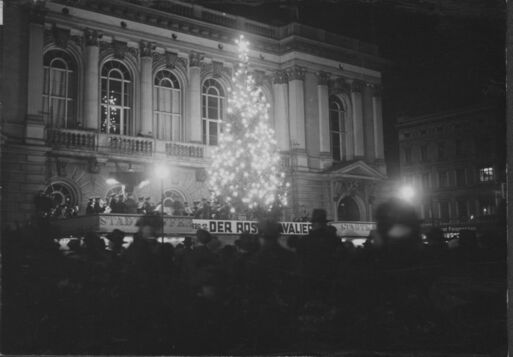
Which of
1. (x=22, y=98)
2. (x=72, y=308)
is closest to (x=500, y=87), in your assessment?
(x=72, y=308)

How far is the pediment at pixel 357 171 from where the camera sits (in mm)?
27047

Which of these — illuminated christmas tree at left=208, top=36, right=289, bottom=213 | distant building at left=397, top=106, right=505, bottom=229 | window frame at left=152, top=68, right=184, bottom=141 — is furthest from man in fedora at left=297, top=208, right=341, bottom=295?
window frame at left=152, top=68, right=184, bottom=141

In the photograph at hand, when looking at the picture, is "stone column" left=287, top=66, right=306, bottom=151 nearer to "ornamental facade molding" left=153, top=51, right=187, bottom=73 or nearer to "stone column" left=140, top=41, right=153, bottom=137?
"ornamental facade molding" left=153, top=51, right=187, bottom=73

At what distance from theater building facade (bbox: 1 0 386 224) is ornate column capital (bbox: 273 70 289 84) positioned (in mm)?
50

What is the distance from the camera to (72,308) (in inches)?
306

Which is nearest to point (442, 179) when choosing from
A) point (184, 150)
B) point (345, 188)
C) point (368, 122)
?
point (345, 188)

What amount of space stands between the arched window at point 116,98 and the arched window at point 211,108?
356 centimetres

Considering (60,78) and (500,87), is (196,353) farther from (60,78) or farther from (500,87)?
(60,78)

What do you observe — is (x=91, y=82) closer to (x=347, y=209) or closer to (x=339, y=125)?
(x=339, y=125)

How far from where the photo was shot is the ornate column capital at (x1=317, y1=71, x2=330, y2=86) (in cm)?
2805

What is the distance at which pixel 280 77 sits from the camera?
27297 millimetres

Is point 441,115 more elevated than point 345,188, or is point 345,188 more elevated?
point 441,115

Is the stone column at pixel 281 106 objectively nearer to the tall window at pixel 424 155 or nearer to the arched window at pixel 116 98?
the tall window at pixel 424 155

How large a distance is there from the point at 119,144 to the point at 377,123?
14.4m
